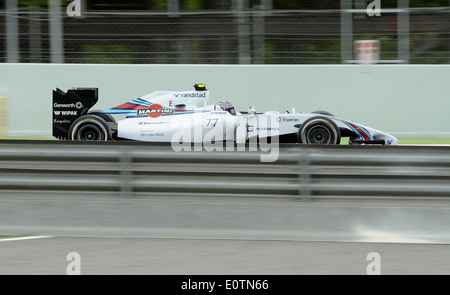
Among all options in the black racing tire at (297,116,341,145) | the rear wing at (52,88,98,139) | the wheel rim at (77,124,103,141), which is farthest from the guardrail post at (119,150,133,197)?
the rear wing at (52,88,98,139)

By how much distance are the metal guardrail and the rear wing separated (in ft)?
14.4

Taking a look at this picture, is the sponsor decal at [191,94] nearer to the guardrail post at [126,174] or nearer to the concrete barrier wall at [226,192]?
the concrete barrier wall at [226,192]

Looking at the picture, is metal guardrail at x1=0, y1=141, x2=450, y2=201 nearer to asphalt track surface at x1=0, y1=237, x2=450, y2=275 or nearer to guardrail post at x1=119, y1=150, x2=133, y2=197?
guardrail post at x1=119, y1=150, x2=133, y2=197

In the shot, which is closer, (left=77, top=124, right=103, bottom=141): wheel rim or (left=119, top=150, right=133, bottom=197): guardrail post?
(left=119, top=150, right=133, bottom=197): guardrail post

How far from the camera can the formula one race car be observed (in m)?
9.12

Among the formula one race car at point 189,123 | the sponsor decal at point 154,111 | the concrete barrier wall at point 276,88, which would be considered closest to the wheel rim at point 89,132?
the formula one race car at point 189,123

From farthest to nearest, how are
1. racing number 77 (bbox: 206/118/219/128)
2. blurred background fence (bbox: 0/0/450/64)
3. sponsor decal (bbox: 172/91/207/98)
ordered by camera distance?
blurred background fence (bbox: 0/0/450/64) < sponsor decal (bbox: 172/91/207/98) < racing number 77 (bbox: 206/118/219/128)

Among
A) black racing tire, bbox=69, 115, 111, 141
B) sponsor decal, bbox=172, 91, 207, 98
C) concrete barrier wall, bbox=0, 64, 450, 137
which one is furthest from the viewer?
concrete barrier wall, bbox=0, 64, 450, 137

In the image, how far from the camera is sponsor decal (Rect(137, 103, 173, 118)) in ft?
30.6

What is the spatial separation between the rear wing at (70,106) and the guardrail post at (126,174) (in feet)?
15.1

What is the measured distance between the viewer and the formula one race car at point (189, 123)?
9117 millimetres

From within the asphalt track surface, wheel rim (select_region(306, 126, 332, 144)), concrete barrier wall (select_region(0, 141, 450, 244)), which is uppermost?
wheel rim (select_region(306, 126, 332, 144))

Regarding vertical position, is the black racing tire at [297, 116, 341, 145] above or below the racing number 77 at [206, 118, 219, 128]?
below

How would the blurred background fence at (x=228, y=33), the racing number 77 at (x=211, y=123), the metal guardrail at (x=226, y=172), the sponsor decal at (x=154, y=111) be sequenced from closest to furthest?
the metal guardrail at (x=226, y=172)
the racing number 77 at (x=211, y=123)
the sponsor decal at (x=154, y=111)
the blurred background fence at (x=228, y=33)
